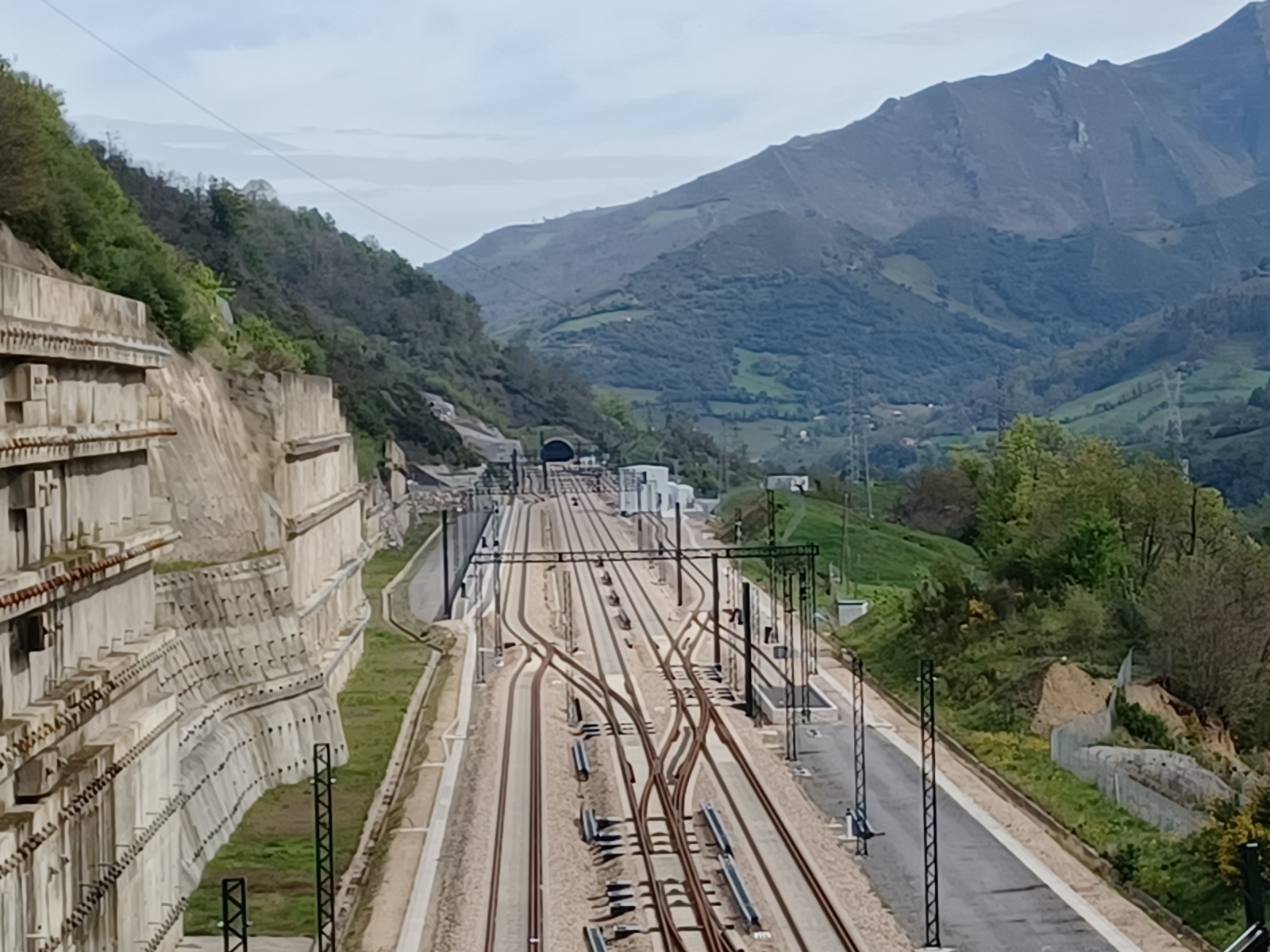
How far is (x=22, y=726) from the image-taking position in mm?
14344

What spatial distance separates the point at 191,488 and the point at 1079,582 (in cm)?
2635

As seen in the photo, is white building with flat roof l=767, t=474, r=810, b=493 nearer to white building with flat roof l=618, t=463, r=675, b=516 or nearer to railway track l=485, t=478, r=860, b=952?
Answer: white building with flat roof l=618, t=463, r=675, b=516

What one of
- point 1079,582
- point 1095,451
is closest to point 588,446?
point 1095,451

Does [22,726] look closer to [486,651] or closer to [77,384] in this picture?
[77,384]

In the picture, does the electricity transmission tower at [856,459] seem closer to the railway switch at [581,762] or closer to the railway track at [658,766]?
the railway track at [658,766]

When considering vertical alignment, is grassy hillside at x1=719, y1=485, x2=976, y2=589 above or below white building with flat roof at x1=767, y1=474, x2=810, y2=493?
below

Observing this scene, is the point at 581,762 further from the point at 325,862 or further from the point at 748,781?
the point at 325,862

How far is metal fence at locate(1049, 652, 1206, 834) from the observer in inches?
1086

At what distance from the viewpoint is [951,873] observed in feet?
85.9

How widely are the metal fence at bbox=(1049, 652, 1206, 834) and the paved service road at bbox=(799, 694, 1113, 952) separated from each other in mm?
2700

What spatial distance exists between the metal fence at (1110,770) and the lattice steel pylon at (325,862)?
44.6ft

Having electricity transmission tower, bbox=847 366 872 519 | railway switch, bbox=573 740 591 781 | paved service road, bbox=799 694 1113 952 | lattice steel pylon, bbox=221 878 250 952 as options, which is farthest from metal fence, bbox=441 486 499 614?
lattice steel pylon, bbox=221 878 250 952

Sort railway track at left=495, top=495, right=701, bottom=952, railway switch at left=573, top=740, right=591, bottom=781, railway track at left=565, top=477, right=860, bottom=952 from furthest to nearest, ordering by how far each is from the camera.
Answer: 1. railway switch at left=573, top=740, right=591, bottom=781
2. railway track at left=565, top=477, right=860, bottom=952
3. railway track at left=495, top=495, right=701, bottom=952

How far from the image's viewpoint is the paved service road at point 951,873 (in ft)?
75.6
